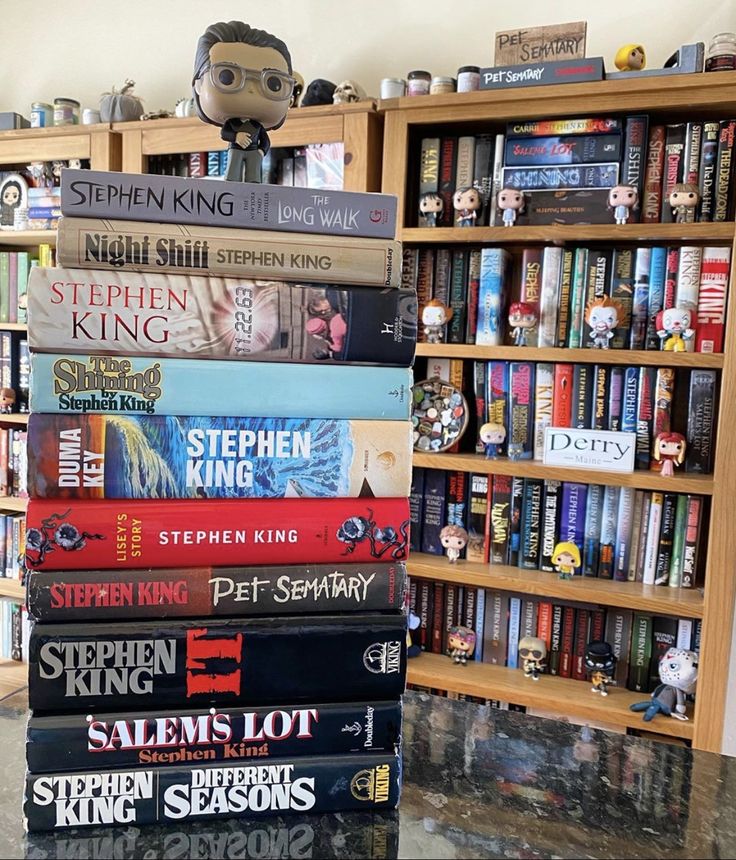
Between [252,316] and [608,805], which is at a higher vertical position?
[252,316]

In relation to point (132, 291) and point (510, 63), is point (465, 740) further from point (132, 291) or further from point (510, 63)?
point (510, 63)

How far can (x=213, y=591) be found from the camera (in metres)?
0.54

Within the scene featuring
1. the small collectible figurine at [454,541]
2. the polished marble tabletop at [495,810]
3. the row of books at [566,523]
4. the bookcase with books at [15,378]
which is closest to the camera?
the polished marble tabletop at [495,810]

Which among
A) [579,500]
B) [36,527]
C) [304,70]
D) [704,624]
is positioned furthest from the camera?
[304,70]

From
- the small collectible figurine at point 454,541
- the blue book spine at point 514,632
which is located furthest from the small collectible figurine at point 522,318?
the blue book spine at point 514,632

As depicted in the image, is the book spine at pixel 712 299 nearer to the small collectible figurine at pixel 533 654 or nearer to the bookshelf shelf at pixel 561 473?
the bookshelf shelf at pixel 561 473

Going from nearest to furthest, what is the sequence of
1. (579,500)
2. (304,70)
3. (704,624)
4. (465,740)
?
(465,740)
(704,624)
(579,500)
(304,70)

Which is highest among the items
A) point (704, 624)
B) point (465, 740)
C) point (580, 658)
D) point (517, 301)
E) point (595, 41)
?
point (595, 41)

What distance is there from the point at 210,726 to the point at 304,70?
71.4 inches

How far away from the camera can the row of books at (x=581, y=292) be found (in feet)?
4.96

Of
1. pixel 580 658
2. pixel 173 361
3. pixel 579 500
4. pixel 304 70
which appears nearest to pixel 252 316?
pixel 173 361

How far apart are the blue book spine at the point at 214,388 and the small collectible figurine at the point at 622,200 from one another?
1.16 m

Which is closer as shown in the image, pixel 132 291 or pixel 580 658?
pixel 132 291

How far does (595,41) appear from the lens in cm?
169
